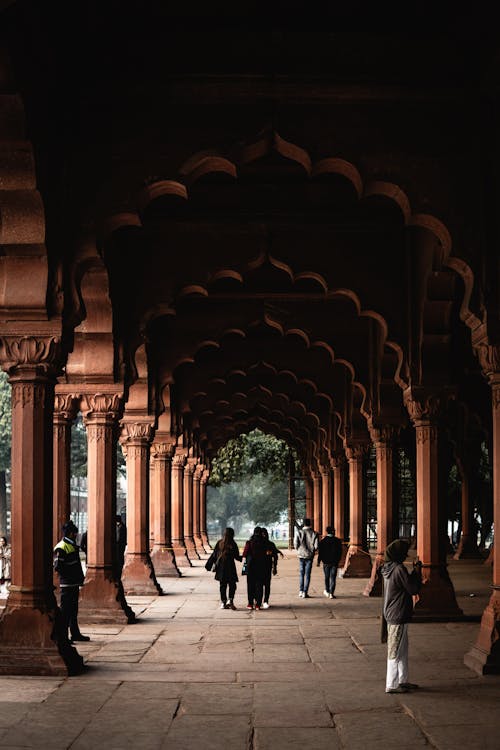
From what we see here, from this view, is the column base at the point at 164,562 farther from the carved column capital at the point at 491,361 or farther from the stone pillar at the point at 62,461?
the carved column capital at the point at 491,361

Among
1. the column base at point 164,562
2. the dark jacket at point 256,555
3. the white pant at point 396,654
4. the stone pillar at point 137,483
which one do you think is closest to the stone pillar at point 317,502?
the column base at point 164,562

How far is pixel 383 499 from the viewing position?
20.0 m

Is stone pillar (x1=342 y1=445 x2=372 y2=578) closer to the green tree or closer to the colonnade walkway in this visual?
the colonnade walkway

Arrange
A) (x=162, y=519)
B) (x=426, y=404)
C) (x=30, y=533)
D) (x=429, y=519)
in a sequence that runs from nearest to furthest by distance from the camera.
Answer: (x=30, y=533)
(x=429, y=519)
(x=426, y=404)
(x=162, y=519)

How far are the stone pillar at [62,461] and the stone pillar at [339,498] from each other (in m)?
14.6

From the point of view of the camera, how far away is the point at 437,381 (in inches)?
627

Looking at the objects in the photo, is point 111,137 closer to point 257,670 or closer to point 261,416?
point 257,670

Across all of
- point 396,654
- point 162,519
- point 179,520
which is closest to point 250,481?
point 179,520

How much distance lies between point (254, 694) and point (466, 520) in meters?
25.6

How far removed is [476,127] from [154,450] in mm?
16814

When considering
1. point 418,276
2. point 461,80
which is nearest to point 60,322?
point 461,80

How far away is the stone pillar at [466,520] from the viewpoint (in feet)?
111

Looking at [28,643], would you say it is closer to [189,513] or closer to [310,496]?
[189,513]

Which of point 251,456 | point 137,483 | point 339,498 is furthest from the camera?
point 251,456
